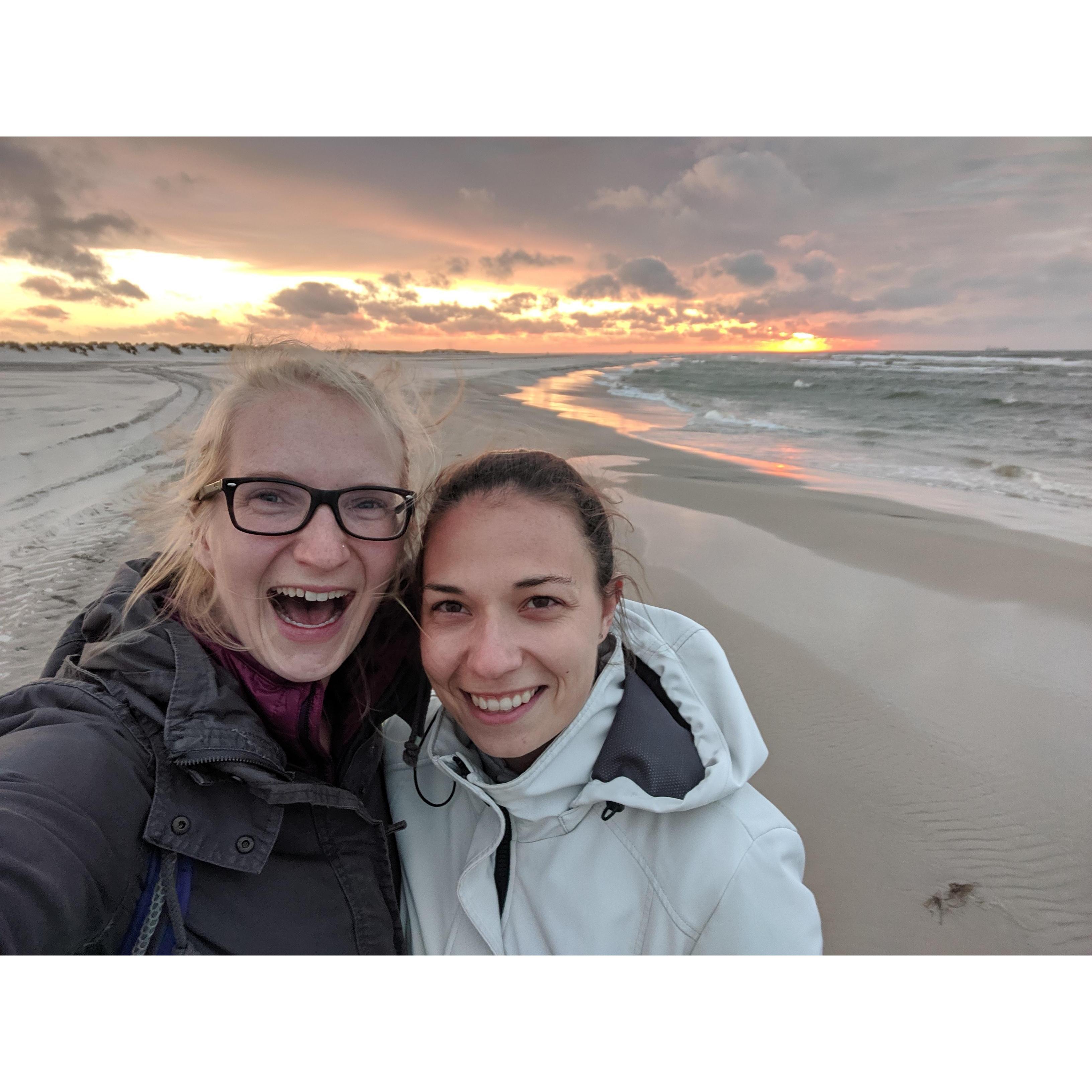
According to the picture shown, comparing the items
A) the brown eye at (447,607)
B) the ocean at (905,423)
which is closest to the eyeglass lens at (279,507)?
the brown eye at (447,607)

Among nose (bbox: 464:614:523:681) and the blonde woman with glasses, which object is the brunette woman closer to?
nose (bbox: 464:614:523:681)

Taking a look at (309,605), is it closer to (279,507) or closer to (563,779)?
(279,507)

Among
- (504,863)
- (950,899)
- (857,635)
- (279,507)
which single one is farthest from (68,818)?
(857,635)

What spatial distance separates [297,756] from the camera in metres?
1.69

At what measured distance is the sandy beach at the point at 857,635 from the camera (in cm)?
257

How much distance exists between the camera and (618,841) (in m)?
1.66

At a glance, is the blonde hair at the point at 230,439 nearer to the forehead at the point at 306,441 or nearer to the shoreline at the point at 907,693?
the forehead at the point at 306,441

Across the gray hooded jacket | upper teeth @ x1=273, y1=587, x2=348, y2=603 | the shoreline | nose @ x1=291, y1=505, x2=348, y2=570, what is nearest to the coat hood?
the gray hooded jacket

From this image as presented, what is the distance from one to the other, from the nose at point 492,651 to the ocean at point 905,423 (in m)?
4.92

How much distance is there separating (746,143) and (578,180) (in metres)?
0.86

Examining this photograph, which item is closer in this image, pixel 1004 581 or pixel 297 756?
pixel 297 756

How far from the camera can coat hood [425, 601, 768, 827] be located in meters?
1.58
